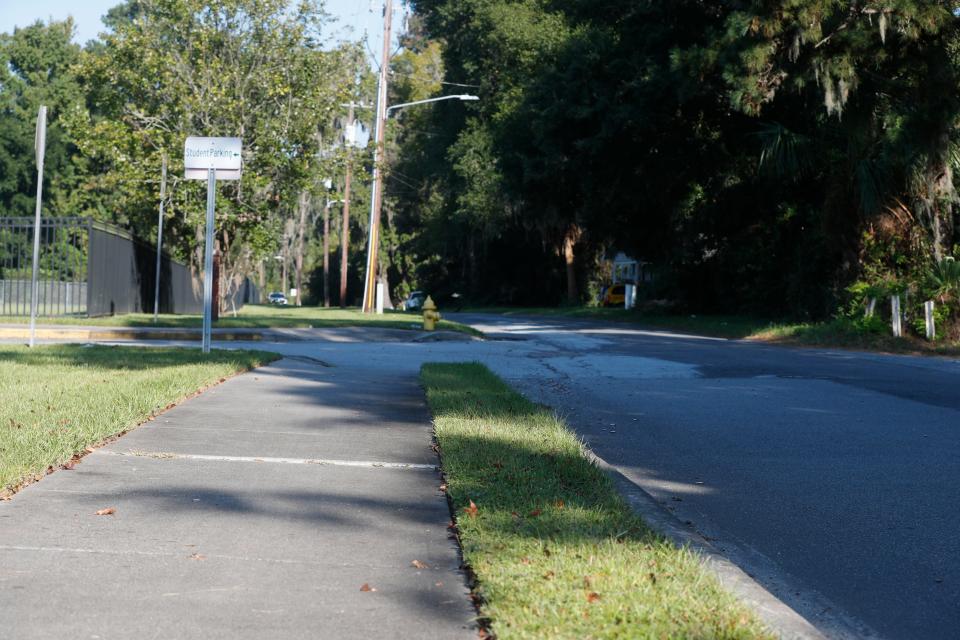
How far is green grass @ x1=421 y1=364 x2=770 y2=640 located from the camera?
4.09 m

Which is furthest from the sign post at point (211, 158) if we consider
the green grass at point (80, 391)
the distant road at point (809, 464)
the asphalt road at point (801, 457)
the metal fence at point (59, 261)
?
the metal fence at point (59, 261)

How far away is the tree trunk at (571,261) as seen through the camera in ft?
184

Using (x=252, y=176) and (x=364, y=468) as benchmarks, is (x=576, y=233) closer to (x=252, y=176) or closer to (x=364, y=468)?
(x=252, y=176)

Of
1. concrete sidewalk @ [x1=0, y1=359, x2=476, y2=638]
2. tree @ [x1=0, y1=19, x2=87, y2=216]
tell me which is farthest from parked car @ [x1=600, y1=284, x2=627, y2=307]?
concrete sidewalk @ [x1=0, y1=359, x2=476, y2=638]

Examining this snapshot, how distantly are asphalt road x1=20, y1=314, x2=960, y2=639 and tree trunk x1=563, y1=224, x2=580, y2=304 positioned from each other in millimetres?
37849

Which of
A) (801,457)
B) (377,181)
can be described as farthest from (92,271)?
(801,457)

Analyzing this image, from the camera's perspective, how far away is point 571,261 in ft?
188

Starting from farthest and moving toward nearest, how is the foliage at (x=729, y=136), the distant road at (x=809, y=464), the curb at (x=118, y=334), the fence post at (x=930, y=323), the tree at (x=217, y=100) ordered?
the tree at (x=217, y=100) < the foliage at (x=729, y=136) < the fence post at (x=930, y=323) < the curb at (x=118, y=334) < the distant road at (x=809, y=464)

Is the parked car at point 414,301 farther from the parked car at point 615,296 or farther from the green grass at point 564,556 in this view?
the green grass at point 564,556

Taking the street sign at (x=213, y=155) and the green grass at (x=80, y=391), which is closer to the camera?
the green grass at (x=80, y=391)

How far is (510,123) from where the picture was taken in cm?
4216

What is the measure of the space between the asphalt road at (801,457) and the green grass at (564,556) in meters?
0.57

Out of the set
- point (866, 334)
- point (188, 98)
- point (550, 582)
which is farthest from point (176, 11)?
point (550, 582)

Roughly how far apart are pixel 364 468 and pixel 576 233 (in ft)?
163
